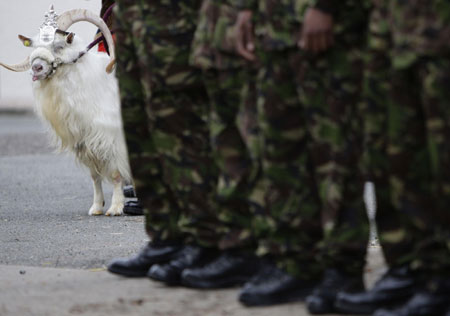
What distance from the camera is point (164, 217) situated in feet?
16.6

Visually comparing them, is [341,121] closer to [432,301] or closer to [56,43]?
[432,301]

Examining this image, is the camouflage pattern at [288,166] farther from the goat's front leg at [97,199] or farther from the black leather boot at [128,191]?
the black leather boot at [128,191]

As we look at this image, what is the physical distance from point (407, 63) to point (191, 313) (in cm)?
146

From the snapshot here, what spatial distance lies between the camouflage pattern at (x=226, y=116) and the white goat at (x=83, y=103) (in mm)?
4063

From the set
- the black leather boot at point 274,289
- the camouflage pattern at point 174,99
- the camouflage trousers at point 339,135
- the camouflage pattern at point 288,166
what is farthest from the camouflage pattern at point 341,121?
the camouflage pattern at point 174,99

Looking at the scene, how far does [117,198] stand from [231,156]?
4.29 m

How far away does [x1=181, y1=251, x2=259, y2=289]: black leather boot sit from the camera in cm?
458

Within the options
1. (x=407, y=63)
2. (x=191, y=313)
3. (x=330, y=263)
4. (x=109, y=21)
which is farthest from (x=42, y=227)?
(x=407, y=63)

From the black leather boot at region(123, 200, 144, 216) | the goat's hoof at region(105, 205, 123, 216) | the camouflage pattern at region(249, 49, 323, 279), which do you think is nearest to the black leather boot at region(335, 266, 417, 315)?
the camouflage pattern at region(249, 49, 323, 279)

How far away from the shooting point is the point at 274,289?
164 inches

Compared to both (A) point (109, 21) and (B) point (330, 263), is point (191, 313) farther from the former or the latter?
(A) point (109, 21)

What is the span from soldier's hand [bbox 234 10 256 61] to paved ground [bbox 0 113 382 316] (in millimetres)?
1023

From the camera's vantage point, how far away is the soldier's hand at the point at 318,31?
3.77 m

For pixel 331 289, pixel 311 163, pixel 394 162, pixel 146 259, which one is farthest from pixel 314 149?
pixel 146 259
